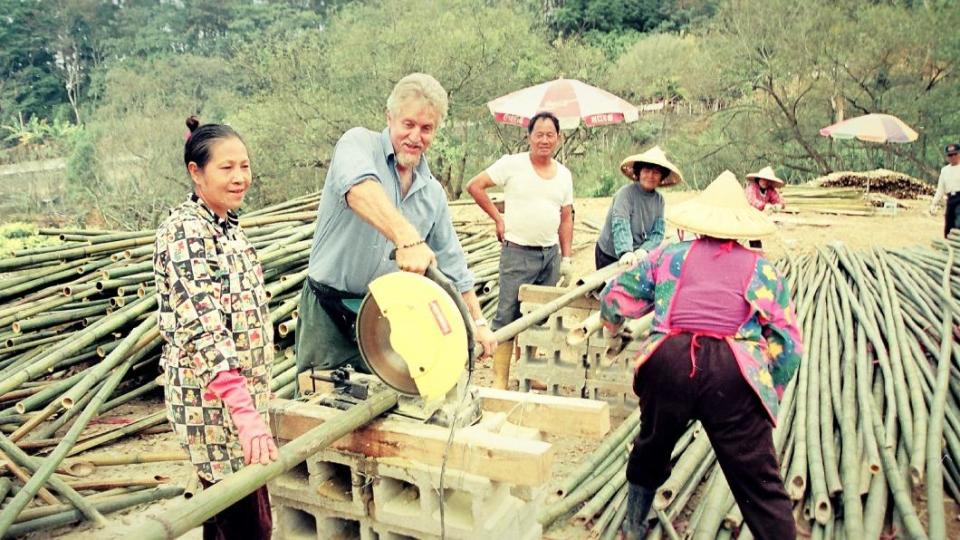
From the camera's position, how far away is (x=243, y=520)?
7.34 ft

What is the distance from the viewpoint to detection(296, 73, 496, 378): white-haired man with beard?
2312mm

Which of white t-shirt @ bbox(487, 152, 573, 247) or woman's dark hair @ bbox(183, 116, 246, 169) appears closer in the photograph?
woman's dark hair @ bbox(183, 116, 246, 169)

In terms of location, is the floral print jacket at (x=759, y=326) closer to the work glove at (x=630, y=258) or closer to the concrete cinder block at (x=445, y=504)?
the concrete cinder block at (x=445, y=504)

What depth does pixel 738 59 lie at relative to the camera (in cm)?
1895

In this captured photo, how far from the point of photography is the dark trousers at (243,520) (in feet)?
7.29

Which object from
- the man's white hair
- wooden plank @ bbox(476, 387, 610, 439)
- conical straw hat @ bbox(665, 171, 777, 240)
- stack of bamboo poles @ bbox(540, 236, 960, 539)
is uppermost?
the man's white hair

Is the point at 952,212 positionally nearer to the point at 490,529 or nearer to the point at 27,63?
the point at 490,529

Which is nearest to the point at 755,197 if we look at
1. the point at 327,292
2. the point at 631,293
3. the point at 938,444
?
the point at 938,444

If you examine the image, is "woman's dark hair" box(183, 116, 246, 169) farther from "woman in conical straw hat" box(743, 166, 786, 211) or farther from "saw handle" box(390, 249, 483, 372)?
"woman in conical straw hat" box(743, 166, 786, 211)

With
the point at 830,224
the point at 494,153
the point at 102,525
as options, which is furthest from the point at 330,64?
the point at 102,525

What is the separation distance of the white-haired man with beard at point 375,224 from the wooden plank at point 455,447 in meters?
0.49

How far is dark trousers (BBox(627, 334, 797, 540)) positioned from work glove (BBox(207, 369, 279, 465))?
1.42m

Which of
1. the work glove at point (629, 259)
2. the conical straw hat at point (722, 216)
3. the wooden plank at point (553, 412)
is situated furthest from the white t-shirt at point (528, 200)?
the wooden plank at point (553, 412)

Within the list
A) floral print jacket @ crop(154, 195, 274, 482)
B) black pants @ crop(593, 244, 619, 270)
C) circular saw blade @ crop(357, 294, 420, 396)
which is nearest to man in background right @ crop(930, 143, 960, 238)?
black pants @ crop(593, 244, 619, 270)
